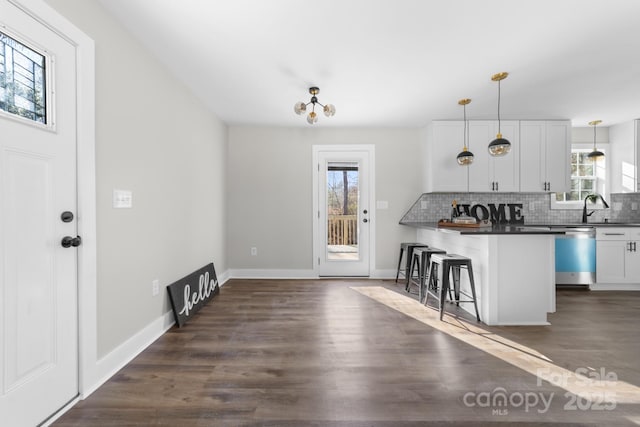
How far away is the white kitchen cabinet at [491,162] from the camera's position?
172 inches

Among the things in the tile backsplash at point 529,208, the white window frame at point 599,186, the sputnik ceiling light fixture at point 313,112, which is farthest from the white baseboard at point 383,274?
the white window frame at point 599,186

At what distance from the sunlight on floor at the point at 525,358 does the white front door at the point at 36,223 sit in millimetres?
2785

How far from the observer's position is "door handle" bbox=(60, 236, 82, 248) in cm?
162

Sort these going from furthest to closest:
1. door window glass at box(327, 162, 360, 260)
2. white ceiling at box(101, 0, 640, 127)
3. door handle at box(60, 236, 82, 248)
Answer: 1. door window glass at box(327, 162, 360, 260)
2. white ceiling at box(101, 0, 640, 127)
3. door handle at box(60, 236, 82, 248)

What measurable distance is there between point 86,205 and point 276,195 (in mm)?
3085

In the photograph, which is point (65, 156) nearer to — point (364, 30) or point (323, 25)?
point (323, 25)

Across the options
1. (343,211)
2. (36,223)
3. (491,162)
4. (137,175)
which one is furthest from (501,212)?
(36,223)

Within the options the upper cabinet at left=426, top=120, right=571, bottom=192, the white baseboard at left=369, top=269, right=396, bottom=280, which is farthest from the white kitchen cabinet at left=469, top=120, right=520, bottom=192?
the white baseboard at left=369, top=269, right=396, bottom=280

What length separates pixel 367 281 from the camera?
14.9 feet

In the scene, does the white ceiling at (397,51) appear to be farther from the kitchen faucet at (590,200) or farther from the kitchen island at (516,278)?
the kitchen island at (516,278)

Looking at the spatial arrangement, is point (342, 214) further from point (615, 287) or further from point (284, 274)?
point (615, 287)

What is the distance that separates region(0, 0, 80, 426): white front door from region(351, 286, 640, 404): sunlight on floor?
2.79 meters

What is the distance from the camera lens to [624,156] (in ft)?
14.8

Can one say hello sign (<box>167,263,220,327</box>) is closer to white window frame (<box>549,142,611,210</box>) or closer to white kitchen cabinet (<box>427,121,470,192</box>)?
white kitchen cabinet (<box>427,121,470,192</box>)
